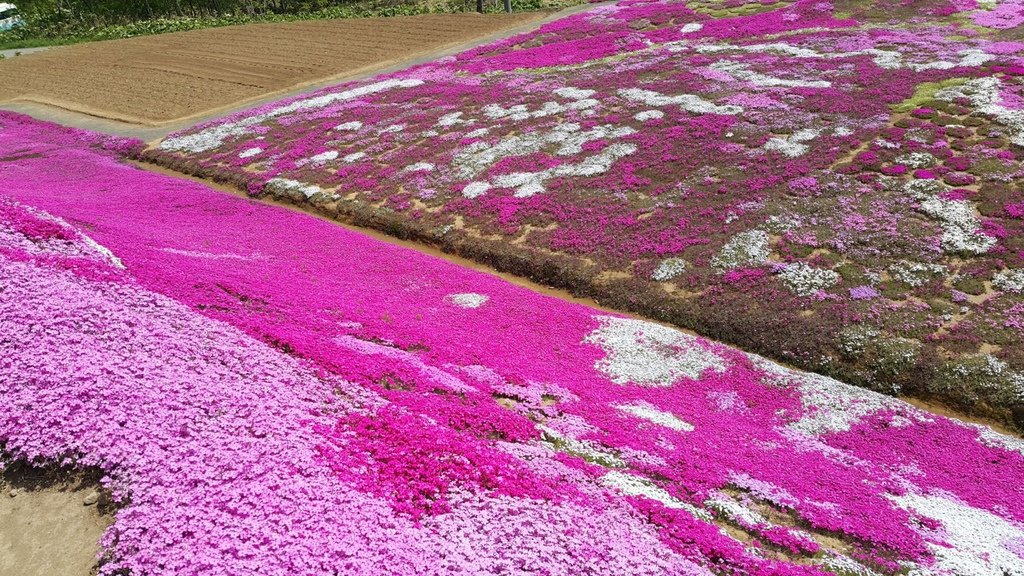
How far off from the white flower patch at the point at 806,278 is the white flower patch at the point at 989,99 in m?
12.1

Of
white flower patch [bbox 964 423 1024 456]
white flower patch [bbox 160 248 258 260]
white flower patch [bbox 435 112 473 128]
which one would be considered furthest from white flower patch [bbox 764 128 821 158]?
white flower patch [bbox 160 248 258 260]

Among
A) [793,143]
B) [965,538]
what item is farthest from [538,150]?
[965,538]

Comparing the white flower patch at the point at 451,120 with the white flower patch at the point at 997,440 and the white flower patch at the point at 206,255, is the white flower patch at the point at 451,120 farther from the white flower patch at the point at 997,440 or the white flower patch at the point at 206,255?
the white flower patch at the point at 997,440

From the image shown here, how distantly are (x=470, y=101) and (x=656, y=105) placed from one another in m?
11.5

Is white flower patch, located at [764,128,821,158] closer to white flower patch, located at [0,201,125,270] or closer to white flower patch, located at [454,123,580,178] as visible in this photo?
white flower patch, located at [454,123,580,178]

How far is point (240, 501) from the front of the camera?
7141 mm

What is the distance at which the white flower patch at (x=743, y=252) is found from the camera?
18.8 m

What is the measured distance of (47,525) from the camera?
283 inches

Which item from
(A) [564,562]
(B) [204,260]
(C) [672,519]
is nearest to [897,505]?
(C) [672,519]

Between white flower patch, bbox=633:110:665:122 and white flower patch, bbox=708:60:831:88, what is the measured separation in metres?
6.21

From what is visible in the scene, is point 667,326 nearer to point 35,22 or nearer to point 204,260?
point 204,260

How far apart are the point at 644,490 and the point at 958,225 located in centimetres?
1615

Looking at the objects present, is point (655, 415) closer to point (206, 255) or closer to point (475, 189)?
point (206, 255)

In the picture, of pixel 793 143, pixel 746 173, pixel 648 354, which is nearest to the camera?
pixel 648 354
